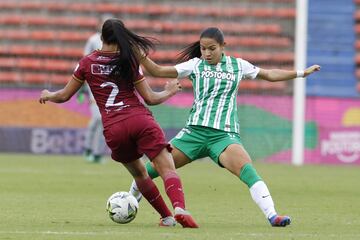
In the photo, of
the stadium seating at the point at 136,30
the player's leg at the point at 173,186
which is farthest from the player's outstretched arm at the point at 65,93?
the stadium seating at the point at 136,30

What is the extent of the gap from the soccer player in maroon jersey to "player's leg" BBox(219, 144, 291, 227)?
0.58m

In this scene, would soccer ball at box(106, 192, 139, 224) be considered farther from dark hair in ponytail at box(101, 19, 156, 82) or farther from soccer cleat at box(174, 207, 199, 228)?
dark hair in ponytail at box(101, 19, 156, 82)

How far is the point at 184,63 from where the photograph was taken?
9039 millimetres

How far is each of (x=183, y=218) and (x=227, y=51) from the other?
13524 mm

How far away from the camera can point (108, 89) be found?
27.4 feet

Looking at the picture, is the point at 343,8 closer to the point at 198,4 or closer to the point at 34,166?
the point at 198,4

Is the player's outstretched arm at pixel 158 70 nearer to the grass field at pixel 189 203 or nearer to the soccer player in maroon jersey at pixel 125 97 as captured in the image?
the soccer player in maroon jersey at pixel 125 97

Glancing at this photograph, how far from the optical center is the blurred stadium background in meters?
19.6

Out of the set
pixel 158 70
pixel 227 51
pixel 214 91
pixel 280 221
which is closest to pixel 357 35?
pixel 227 51

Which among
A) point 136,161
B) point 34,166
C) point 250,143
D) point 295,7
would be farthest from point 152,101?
point 295,7

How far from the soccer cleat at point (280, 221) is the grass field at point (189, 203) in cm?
8

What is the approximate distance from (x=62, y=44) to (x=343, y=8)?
6.22 m

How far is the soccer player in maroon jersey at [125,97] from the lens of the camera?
824cm

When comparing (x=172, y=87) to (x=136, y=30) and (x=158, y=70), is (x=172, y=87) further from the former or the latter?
(x=136, y=30)
